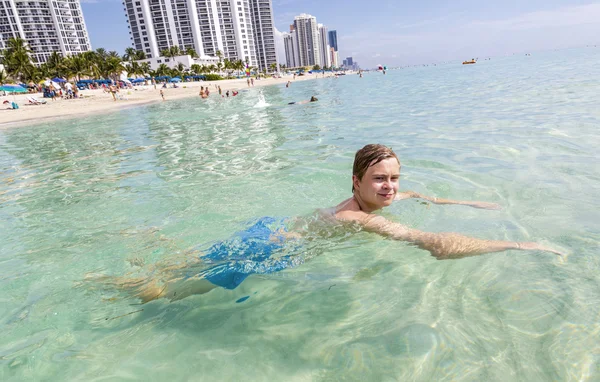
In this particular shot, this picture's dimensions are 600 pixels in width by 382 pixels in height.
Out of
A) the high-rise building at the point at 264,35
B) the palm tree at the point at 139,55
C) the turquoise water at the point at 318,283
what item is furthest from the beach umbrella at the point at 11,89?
the high-rise building at the point at 264,35

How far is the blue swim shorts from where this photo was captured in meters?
2.87

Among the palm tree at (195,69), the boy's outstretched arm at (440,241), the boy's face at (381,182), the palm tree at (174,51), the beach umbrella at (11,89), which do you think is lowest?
the boy's outstretched arm at (440,241)

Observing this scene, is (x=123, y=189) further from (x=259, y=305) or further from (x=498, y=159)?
(x=498, y=159)

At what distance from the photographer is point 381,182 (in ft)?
9.65

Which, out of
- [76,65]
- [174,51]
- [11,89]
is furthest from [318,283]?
[174,51]

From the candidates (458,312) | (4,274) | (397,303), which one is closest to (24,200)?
(4,274)

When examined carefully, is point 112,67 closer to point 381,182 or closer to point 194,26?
point 194,26

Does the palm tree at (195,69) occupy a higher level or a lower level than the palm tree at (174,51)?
lower

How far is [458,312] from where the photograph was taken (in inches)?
96.3

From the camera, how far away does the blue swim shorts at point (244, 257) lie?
113 inches

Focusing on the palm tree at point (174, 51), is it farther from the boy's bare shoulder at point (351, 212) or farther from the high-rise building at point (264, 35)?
the boy's bare shoulder at point (351, 212)

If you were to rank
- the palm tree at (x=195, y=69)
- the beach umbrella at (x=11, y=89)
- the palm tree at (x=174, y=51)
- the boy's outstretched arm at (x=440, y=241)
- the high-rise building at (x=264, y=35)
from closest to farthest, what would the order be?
the boy's outstretched arm at (x=440, y=241), the beach umbrella at (x=11, y=89), the palm tree at (x=195, y=69), the palm tree at (x=174, y=51), the high-rise building at (x=264, y=35)

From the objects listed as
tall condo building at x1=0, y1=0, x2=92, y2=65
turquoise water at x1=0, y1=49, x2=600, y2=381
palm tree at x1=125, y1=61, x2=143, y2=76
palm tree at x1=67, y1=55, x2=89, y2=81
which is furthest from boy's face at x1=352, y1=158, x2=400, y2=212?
tall condo building at x1=0, y1=0, x2=92, y2=65

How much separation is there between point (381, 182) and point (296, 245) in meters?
0.99
